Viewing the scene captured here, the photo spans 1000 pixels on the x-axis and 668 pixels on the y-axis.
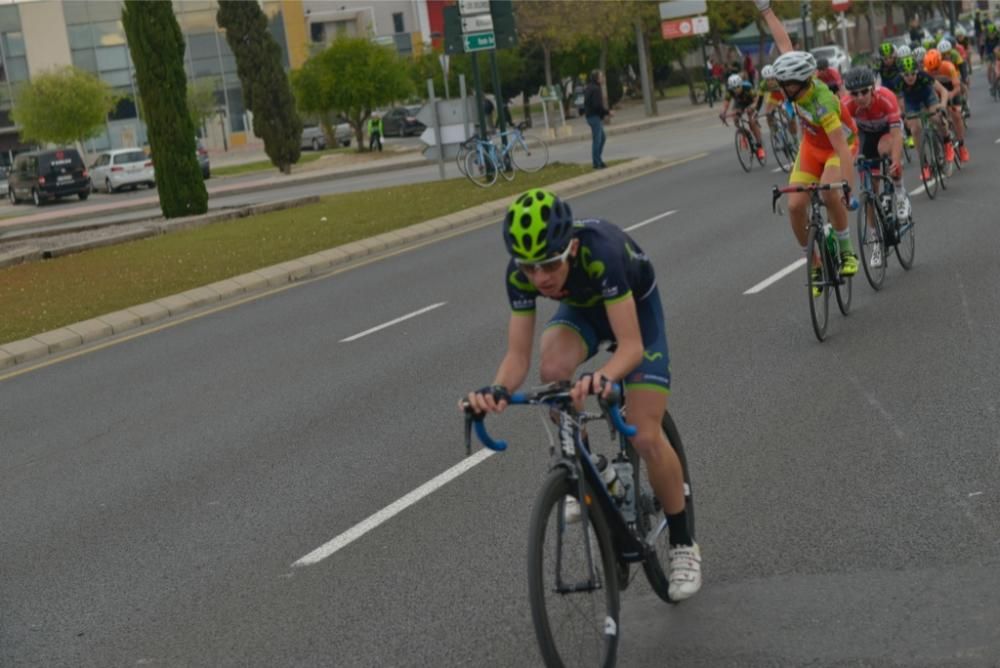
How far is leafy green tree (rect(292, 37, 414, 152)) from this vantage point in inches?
2445

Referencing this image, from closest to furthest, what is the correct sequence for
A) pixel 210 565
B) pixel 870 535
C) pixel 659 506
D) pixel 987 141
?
pixel 659 506 < pixel 870 535 < pixel 210 565 < pixel 987 141

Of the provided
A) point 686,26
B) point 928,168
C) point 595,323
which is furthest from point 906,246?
point 686,26

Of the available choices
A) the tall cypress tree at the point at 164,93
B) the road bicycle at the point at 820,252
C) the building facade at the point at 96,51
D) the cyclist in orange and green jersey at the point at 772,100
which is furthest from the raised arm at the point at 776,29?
the building facade at the point at 96,51

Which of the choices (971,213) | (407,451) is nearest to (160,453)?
(407,451)

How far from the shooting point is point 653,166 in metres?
32.0

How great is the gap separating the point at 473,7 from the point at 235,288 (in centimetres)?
1494

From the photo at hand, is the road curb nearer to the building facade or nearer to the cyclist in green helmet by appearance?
the cyclist in green helmet

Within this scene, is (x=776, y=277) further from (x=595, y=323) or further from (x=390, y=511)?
(x=595, y=323)

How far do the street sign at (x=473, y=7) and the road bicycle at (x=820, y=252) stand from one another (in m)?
21.8

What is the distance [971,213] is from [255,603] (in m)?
12.4

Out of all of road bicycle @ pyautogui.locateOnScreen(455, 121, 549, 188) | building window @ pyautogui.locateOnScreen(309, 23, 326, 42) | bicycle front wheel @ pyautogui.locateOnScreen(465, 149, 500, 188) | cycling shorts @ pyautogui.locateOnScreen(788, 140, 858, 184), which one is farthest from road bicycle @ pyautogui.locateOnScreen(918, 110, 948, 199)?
building window @ pyautogui.locateOnScreen(309, 23, 326, 42)

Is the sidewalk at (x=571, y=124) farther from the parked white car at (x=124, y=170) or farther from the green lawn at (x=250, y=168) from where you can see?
the parked white car at (x=124, y=170)

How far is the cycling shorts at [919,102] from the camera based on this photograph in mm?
18000

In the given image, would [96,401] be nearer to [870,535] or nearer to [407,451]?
[407,451]
